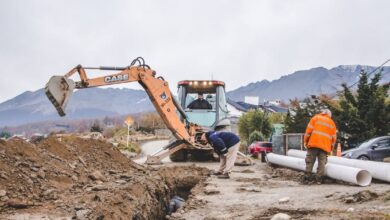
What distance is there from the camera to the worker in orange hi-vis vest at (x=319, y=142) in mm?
9594

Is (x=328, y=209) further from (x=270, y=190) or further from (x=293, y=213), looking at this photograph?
(x=270, y=190)

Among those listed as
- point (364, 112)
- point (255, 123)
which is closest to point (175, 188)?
point (364, 112)

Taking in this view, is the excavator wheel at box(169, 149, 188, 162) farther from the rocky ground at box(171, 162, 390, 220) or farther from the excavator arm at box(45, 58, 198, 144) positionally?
the rocky ground at box(171, 162, 390, 220)

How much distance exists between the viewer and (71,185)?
763 centimetres

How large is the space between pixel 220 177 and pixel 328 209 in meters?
5.40

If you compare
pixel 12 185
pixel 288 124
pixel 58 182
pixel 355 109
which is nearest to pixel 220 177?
pixel 58 182

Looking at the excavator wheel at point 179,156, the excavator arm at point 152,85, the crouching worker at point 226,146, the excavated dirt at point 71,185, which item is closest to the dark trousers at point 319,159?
the crouching worker at point 226,146

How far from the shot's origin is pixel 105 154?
11.5 m

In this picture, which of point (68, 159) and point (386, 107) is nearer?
point (68, 159)

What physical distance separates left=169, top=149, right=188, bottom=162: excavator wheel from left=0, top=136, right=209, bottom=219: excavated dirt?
562cm

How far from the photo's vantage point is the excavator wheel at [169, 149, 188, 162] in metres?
17.0

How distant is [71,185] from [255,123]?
3450 cm

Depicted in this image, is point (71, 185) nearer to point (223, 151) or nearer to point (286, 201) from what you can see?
point (286, 201)

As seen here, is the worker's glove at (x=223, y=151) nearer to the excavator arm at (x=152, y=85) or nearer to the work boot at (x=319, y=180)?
the work boot at (x=319, y=180)
